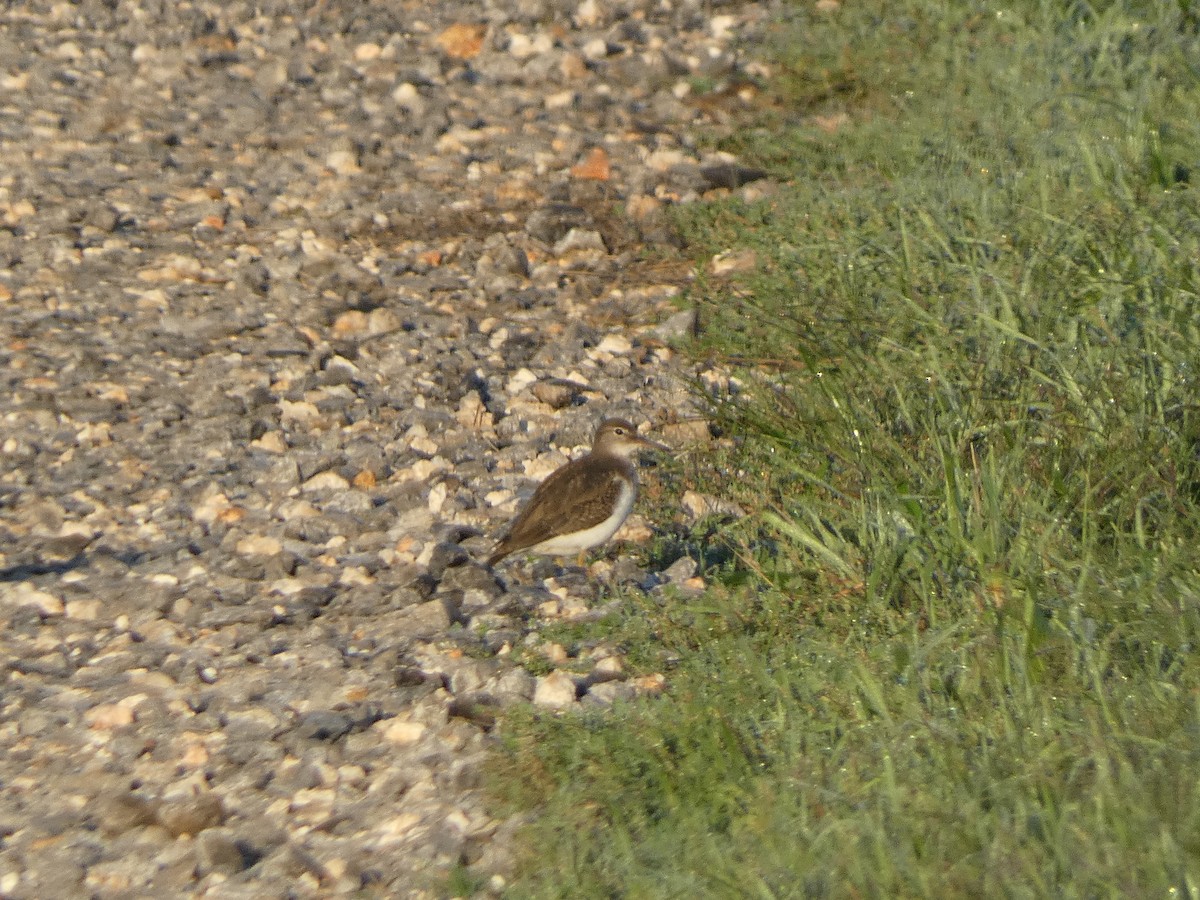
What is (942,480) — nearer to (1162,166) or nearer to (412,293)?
(1162,166)

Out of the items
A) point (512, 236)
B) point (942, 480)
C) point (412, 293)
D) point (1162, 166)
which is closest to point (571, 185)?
point (512, 236)

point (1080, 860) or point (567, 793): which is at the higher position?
point (1080, 860)

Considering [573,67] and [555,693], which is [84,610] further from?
[573,67]

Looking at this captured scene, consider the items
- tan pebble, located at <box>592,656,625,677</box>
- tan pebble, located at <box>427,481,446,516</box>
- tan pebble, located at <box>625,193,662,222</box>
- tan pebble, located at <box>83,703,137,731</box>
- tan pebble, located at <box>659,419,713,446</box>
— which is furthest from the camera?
tan pebble, located at <box>625,193,662,222</box>

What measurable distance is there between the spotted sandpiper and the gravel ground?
18cm

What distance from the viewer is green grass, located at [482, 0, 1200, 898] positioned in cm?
403

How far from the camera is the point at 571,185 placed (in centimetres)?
989

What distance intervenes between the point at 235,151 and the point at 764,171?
132 inches

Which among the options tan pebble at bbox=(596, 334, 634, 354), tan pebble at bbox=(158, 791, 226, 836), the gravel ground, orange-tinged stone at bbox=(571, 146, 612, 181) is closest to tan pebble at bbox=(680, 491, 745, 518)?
the gravel ground

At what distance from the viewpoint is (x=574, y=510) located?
6070 mm

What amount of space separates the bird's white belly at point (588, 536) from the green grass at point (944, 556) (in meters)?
0.37

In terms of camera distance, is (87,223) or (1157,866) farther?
(87,223)

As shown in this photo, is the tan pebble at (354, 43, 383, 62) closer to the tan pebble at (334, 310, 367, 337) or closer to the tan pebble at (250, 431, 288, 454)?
the tan pebble at (334, 310, 367, 337)

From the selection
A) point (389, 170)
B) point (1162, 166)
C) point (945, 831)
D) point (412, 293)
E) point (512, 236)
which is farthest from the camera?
point (389, 170)
